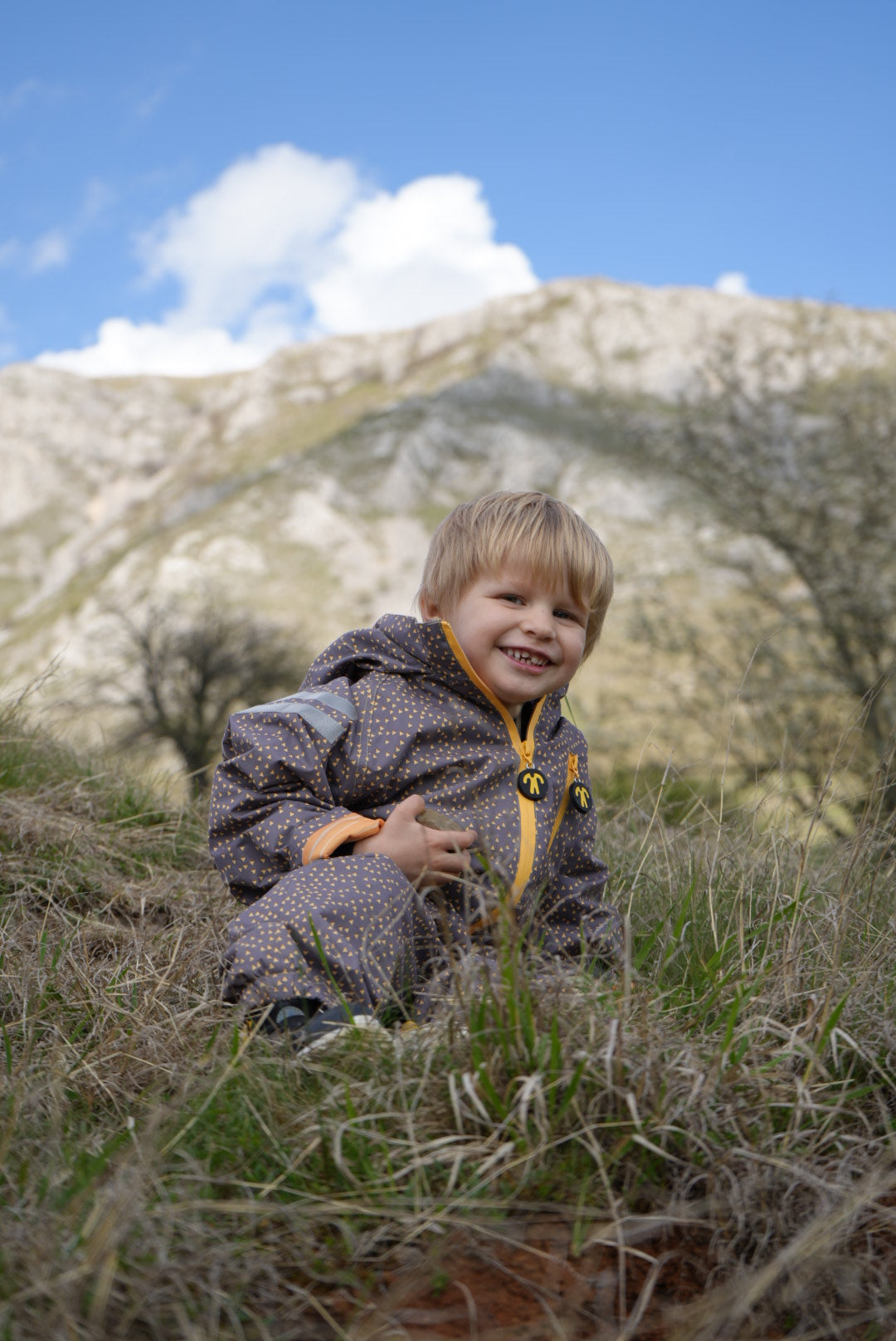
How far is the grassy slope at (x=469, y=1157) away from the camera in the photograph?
4.23 ft

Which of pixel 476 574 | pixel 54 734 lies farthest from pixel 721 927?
pixel 54 734

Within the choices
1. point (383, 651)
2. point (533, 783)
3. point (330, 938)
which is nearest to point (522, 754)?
point (533, 783)

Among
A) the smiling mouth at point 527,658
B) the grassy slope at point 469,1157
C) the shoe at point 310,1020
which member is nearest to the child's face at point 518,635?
the smiling mouth at point 527,658

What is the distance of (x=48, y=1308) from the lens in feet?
3.96

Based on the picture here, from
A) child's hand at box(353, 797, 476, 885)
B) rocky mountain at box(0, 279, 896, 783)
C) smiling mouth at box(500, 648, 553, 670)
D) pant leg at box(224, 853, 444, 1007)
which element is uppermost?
rocky mountain at box(0, 279, 896, 783)

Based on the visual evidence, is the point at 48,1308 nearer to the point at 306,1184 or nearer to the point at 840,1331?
the point at 306,1184

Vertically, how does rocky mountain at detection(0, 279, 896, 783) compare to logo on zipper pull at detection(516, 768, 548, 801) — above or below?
above

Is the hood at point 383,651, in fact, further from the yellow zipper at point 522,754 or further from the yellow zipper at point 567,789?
the yellow zipper at point 567,789

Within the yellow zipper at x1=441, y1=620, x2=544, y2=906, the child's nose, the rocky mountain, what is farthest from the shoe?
the rocky mountain

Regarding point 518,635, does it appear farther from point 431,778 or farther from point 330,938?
point 330,938

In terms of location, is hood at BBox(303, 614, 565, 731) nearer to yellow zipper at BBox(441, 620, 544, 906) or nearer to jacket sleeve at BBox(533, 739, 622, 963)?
yellow zipper at BBox(441, 620, 544, 906)

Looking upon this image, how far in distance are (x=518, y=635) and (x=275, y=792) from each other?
76cm

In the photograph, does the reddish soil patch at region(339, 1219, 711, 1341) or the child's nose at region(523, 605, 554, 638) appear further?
the child's nose at region(523, 605, 554, 638)

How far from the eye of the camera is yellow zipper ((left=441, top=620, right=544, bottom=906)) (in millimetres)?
2635
